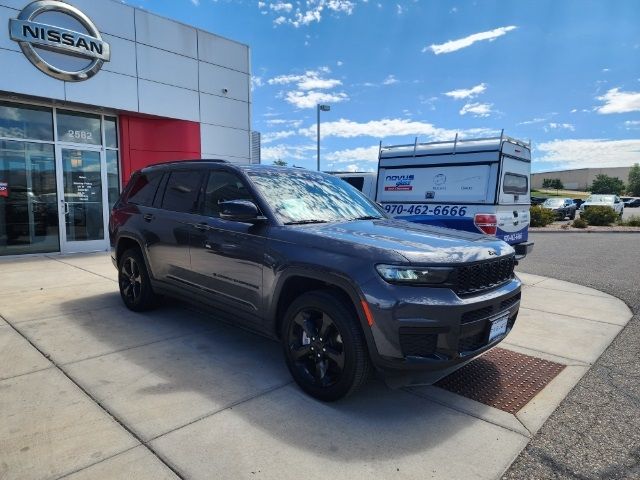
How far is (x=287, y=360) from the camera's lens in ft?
11.3

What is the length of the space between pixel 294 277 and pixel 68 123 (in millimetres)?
9570

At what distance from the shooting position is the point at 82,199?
35.0 ft

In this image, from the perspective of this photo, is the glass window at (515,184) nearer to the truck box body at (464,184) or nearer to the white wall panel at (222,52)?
the truck box body at (464,184)

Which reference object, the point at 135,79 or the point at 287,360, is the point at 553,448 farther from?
the point at 135,79

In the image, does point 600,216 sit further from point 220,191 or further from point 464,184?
point 220,191

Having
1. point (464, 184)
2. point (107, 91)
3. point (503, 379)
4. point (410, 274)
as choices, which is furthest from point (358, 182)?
point (410, 274)

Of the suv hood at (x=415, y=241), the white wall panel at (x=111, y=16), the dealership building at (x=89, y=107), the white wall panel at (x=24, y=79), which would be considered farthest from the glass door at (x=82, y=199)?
the suv hood at (x=415, y=241)

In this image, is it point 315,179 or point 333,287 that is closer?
point 333,287

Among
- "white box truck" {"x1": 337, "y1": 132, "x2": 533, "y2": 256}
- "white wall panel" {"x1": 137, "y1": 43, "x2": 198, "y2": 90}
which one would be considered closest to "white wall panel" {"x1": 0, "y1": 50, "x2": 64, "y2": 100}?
"white wall panel" {"x1": 137, "y1": 43, "x2": 198, "y2": 90}

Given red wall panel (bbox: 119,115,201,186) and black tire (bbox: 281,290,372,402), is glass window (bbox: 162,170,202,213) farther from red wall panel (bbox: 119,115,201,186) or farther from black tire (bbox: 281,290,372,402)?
red wall panel (bbox: 119,115,201,186)

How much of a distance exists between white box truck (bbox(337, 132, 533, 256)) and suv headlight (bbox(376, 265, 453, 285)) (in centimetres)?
467

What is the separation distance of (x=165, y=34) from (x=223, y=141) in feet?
10.1

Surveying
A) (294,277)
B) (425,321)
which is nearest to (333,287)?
(294,277)

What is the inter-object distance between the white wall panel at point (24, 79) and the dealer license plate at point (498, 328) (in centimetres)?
1012
